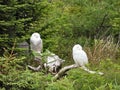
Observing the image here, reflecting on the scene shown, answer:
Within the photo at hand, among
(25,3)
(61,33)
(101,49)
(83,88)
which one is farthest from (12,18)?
(61,33)

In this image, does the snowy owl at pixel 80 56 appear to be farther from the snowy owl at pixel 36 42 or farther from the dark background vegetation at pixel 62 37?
the snowy owl at pixel 36 42

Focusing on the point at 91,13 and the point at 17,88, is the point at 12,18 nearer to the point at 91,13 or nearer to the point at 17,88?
the point at 17,88

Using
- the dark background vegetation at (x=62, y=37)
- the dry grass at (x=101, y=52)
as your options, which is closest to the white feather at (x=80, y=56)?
the dark background vegetation at (x=62, y=37)

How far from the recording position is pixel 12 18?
23.9 ft

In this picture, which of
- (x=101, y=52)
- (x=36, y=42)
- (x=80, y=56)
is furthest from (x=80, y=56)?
(x=101, y=52)

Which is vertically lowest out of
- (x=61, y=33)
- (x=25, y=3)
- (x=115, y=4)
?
(x=61, y=33)

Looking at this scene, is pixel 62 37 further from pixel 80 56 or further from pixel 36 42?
pixel 80 56

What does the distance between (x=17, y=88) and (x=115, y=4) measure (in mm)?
5170

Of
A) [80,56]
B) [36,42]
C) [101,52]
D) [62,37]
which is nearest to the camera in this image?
[80,56]

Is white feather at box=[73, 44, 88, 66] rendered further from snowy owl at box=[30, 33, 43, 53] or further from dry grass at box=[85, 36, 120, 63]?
snowy owl at box=[30, 33, 43, 53]

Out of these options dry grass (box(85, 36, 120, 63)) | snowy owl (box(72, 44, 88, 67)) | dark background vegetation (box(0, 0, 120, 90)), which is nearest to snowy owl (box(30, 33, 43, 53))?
dark background vegetation (box(0, 0, 120, 90))

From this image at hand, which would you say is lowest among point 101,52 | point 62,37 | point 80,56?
point 62,37

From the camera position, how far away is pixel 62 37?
1024 cm

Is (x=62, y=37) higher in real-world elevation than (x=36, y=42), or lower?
lower
